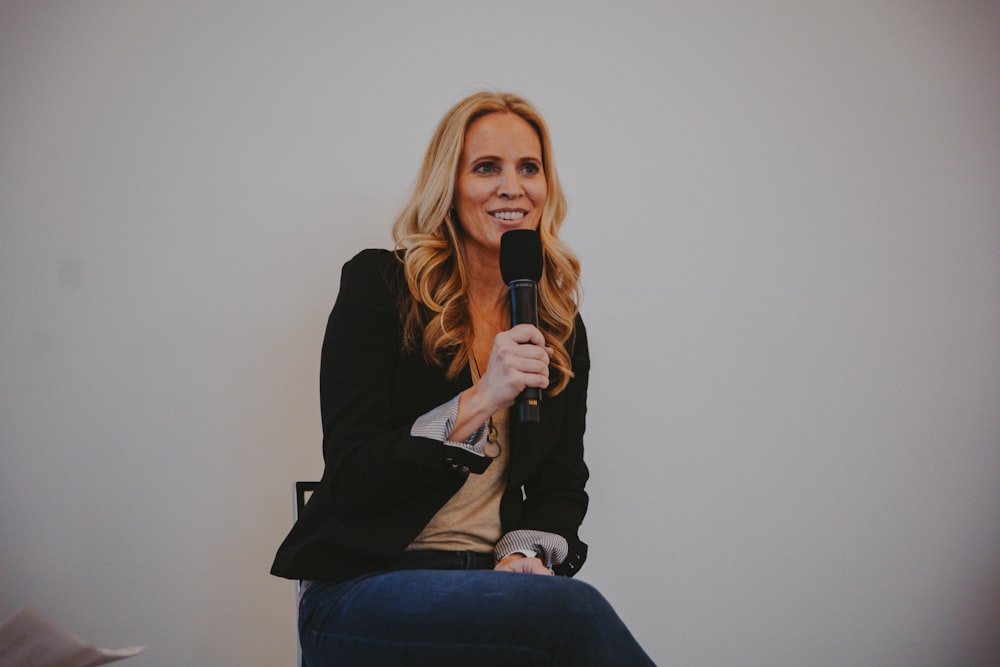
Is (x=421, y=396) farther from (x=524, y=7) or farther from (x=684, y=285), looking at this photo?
(x=524, y=7)

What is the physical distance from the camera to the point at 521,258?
1.24 m

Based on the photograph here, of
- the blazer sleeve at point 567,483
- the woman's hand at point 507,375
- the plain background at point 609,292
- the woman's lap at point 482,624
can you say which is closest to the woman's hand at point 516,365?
the woman's hand at point 507,375

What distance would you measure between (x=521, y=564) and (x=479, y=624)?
1.07ft

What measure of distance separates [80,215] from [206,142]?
0.33m

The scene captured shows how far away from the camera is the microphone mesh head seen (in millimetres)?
1241

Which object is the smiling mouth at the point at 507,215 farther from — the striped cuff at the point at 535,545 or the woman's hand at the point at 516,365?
the striped cuff at the point at 535,545

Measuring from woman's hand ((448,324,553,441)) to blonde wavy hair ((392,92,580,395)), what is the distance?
0.22 metres

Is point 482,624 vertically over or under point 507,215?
under

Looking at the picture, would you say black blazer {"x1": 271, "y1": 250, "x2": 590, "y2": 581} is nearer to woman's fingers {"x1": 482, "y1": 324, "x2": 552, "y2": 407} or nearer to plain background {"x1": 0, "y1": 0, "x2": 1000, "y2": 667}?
woman's fingers {"x1": 482, "y1": 324, "x2": 552, "y2": 407}

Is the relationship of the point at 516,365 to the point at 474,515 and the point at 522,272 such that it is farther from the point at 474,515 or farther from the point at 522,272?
the point at 474,515

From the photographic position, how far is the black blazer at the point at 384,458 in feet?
4.10

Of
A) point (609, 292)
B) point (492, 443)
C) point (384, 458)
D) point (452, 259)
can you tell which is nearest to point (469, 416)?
point (384, 458)

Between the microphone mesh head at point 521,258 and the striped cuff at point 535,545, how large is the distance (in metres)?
0.50

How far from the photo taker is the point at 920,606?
225 centimetres
